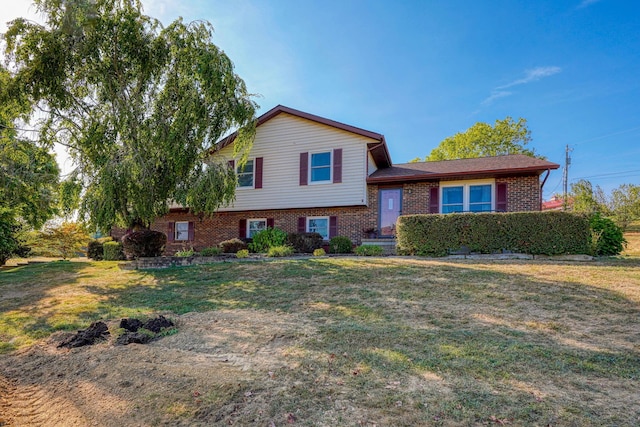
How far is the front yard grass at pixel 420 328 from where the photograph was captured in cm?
301

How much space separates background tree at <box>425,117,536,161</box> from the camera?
1145 inches

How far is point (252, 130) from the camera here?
1277 centimetres

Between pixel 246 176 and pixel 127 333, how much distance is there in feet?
40.8

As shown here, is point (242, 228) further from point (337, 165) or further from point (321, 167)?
point (337, 165)

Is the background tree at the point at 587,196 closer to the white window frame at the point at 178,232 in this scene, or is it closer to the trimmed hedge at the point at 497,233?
the trimmed hedge at the point at 497,233

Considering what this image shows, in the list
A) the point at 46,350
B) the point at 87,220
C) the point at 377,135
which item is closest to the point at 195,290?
the point at 46,350

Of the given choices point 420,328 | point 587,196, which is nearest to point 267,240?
point 420,328

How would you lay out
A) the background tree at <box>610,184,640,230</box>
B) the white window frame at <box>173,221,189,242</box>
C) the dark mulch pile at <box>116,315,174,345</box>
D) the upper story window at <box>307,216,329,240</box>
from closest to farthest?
1. the dark mulch pile at <box>116,315,174,345</box>
2. the upper story window at <box>307,216,329,240</box>
3. the white window frame at <box>173,221,189,242</box>
4. the background tree at <box>610,184,640,230</box>

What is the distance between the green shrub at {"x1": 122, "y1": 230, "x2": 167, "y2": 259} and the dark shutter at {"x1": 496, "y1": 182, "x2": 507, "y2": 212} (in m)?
12.7

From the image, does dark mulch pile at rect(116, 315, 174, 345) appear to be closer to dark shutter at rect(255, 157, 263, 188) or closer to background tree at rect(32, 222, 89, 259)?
dark shutter at rect(255, 157, 263, 188)

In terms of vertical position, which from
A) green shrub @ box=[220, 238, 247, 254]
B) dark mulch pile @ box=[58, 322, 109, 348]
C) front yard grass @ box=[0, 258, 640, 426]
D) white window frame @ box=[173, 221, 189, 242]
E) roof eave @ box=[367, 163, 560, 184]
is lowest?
dark mulch pile @ box=[58, 322, 109, 348]

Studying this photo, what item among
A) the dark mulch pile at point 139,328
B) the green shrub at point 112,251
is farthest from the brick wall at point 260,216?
the dark mulch pile at point 139,328

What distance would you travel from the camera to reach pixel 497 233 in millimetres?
10516

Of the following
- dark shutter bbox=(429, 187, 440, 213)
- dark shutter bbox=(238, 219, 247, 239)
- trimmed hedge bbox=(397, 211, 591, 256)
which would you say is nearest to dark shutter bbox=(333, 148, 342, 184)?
dark shutter bbox=(429, 187, 440, 213)
